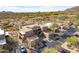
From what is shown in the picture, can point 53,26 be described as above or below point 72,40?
above

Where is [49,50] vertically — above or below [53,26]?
below

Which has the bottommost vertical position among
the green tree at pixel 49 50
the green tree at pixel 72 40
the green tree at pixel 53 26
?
the green tree at pixel 49 50

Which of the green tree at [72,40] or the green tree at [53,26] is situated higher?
the green tree at [53,26]

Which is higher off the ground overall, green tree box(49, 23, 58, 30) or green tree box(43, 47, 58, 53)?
green tree box(49, 23, 58, 30)

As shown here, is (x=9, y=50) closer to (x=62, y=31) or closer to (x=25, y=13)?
(x=25, y=13)

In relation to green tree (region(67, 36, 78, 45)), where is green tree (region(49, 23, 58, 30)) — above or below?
above

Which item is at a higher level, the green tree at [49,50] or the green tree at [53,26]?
the green tree at [53,26]

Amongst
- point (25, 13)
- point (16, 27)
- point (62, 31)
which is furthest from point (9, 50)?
point (62, 31)

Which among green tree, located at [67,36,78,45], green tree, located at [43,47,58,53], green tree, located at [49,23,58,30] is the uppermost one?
green tree, located at [49,23,58,30]
